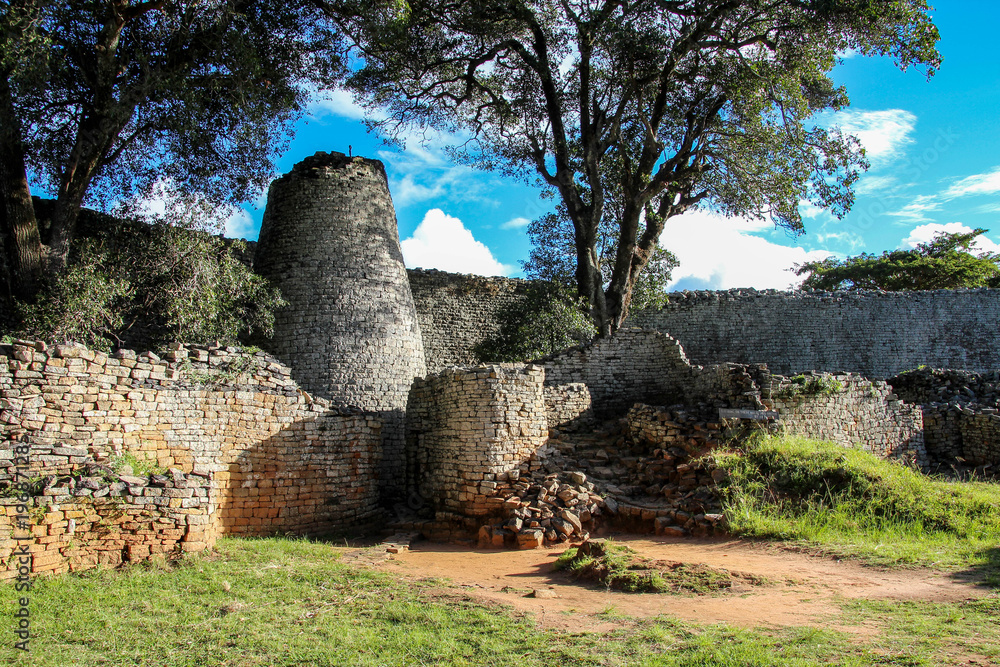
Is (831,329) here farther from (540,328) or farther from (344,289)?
(344,289)

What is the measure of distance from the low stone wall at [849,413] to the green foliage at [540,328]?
17.8ft

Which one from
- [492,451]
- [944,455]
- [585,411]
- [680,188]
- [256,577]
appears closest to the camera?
[256,577]

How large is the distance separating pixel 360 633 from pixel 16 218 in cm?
829

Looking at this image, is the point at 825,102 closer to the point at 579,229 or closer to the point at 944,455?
the point at 579,229

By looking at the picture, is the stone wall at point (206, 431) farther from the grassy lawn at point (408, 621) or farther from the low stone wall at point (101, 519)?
the grassy lawn at point (408, 621)

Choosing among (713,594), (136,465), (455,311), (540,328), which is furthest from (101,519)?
(455,311)

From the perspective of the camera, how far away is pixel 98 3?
9.35 meters

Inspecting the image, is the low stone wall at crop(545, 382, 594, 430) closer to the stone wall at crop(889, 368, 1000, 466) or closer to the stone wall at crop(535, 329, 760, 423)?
the stone wall at crop(535, 329, 760, 423)

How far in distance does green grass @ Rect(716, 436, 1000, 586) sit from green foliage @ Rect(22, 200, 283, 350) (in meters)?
7.83

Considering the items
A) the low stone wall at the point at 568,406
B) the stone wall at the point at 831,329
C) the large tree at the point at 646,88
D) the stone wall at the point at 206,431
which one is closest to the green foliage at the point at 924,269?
the stone wall at the point at 831,329

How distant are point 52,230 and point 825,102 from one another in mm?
15962

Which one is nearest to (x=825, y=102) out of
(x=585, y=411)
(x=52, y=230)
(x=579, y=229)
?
(x=579, y=229)

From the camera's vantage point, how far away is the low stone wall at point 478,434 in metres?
8.37

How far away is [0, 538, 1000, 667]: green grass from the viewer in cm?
399
